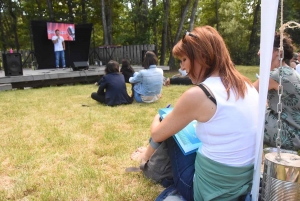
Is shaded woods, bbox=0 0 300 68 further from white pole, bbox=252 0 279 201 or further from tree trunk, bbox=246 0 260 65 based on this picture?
white pole, bbox=252 0 279 201

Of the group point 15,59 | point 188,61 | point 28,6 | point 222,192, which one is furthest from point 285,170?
point 28,6

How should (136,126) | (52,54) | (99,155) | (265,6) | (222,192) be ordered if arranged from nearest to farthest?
(265,6), (222,192), (99,155), (136,126), (52,54)

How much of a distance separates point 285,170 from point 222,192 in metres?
0.35

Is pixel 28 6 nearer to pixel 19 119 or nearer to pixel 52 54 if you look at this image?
pixel 52 54

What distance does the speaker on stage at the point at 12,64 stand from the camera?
8000 millimetres

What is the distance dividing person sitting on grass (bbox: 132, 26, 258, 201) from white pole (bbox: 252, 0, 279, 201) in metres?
0.06

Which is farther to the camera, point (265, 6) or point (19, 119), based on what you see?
point (19, 119)

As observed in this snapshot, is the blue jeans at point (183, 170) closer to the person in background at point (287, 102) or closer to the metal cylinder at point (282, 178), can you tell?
the metal cylinder at point (282, 178)

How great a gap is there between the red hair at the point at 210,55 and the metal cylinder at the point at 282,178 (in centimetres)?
33

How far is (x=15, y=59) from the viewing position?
8203 millimetres

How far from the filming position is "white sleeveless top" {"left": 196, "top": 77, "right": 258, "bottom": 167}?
1183 mm

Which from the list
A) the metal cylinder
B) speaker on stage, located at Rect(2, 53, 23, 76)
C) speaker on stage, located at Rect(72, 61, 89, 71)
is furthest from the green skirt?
speaker on stage, located at Rect(72, 61, 89, 71)

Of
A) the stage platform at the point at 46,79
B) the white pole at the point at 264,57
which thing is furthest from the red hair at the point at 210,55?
the stage platform at the point at 46,79

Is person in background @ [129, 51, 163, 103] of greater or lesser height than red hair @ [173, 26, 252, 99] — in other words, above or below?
below
